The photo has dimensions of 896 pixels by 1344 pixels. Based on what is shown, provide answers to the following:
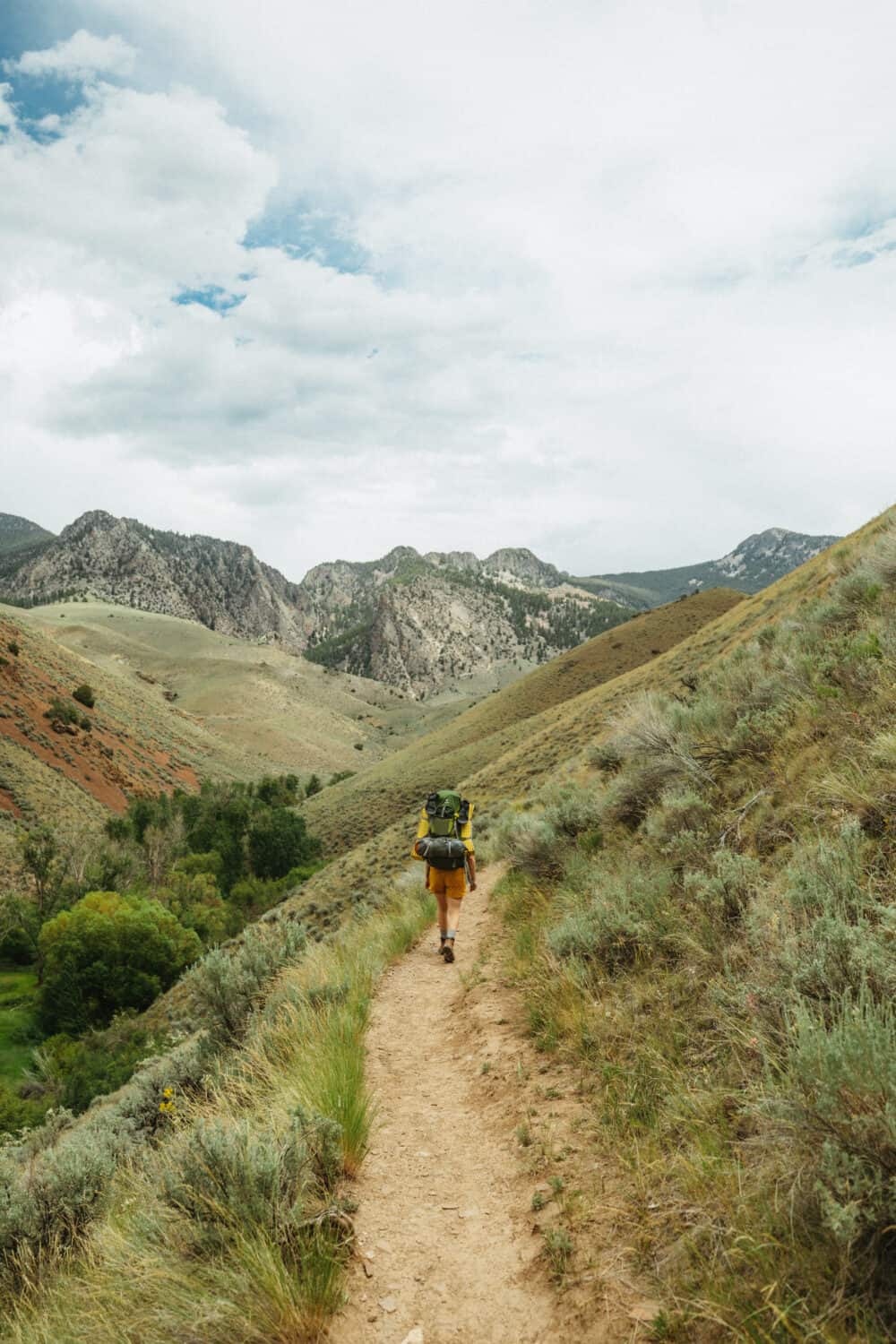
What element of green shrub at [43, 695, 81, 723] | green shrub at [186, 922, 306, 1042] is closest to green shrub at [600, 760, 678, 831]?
green shrub at [186, 922, 306, 1042]

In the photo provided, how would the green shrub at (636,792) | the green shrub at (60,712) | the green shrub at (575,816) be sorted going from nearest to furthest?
the green shrub at (636,792) < the green shrub at (575,816) < the green shrub at (60,712)

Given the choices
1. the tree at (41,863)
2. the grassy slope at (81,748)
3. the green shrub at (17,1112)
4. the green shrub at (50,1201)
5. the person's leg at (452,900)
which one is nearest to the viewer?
the green shrub at (50,1201)

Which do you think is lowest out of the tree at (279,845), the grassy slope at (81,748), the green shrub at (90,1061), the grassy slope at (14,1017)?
the grassy slope at (14,1017)

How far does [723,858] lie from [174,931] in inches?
1532

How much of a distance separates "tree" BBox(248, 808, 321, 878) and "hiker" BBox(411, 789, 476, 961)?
4170 cm

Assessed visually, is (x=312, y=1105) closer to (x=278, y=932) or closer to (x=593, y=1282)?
(x=593, y=1282)

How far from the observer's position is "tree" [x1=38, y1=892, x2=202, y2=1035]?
111 feet

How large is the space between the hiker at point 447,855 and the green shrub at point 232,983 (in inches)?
84.9

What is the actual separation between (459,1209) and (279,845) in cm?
4849

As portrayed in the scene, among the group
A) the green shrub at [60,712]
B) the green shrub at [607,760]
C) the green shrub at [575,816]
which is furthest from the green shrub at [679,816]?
the green shrub at [60,712]

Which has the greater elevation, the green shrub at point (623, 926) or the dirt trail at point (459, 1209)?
the green shrub at point (623, 926)

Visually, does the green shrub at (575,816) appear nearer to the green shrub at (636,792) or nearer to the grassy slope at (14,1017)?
the green shrub at (636,792)

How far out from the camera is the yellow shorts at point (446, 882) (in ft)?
28.1

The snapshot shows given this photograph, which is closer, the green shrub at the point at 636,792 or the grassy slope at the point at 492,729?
the green shrub at the point at 636,792
